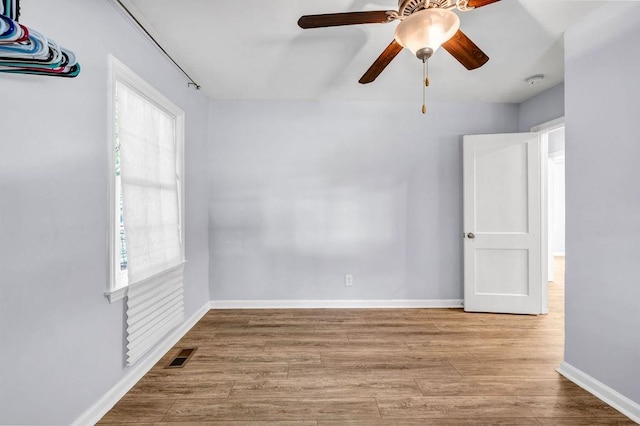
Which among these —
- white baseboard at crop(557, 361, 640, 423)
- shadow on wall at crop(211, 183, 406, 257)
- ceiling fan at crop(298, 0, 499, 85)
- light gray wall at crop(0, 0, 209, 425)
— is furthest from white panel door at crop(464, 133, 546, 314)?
light gray wall at crop(0, 0, 209, 425)

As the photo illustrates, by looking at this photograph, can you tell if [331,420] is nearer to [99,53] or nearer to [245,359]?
[245,359]

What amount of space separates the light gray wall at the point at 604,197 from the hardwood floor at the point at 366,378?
34cm

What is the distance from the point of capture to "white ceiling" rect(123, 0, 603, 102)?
6.37 feet

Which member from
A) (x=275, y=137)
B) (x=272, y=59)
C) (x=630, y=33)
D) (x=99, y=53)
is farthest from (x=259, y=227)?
(x=630, y=33)

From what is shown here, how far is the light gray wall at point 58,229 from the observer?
1.23 m

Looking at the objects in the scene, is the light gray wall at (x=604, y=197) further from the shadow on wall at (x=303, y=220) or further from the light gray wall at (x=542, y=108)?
the shadow on wall at (x=303, y=220)

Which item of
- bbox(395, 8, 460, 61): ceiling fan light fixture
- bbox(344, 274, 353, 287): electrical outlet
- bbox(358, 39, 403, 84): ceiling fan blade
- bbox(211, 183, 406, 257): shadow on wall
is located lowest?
bbox(344, 274, 353, 287): electrical outlet

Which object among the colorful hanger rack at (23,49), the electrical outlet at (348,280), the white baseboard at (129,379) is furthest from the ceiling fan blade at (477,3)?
the white baseboard at (129,379)

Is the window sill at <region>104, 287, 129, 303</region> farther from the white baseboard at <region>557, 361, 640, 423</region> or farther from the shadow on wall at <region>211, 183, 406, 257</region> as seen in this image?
the white baseboard at <region>557, 361, 640, 423</region>

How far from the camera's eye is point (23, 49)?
81 cm

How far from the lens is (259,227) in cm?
357

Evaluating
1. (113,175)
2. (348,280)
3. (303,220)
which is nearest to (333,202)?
(303,220)

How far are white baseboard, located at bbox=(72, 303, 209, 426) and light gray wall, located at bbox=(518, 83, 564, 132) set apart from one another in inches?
175

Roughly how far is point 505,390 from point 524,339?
987mm
